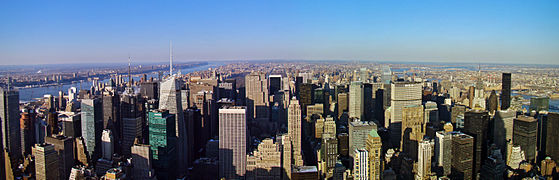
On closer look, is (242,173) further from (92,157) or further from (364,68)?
(364,68)

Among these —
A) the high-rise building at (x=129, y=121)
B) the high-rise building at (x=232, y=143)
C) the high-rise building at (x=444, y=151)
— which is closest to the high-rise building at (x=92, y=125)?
the high-rise building at (x=129, y=121)

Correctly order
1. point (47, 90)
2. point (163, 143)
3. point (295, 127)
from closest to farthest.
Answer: point (163, 143) → point (295, 127) → point (47, 90)

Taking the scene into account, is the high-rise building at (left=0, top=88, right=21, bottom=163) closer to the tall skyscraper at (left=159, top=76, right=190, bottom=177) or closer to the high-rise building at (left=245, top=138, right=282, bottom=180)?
the tall skyscraper at (left=159, top=76, right=190, bottom=177)

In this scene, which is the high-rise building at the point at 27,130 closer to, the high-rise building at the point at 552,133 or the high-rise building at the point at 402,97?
the high-rise building at the point at 402,97

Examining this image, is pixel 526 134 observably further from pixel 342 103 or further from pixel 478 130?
pixel 342 103

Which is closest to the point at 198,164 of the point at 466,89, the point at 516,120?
the point at 516,120

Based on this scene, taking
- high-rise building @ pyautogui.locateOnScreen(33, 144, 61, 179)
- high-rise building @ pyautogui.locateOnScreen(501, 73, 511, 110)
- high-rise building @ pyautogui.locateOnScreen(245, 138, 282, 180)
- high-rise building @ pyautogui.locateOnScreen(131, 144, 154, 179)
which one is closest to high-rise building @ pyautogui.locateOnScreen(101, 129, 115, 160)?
high-rise building @ pyautogui.locateOnScreen(131, 144, 154, 179)

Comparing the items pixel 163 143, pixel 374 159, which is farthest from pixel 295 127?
pixel 163 143
